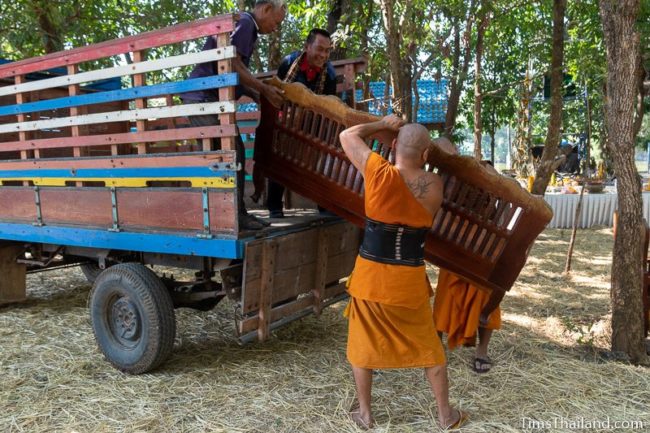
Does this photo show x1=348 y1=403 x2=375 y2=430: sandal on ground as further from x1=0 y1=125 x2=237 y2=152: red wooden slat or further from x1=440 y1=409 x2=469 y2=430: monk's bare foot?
x1=0 y1=125 x2=237 y2=152: red wooden slat

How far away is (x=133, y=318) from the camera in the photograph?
3.51 meters

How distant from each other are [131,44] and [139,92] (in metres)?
0.31

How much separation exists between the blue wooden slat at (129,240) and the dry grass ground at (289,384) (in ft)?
2.94

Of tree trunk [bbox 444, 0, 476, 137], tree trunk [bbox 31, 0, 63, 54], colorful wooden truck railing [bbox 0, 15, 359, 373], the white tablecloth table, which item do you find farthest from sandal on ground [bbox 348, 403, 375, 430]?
the white tablecloth table

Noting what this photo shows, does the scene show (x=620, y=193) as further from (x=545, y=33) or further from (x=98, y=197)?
(x=545, y=33)

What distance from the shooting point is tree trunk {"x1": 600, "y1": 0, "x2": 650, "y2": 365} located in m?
3.52

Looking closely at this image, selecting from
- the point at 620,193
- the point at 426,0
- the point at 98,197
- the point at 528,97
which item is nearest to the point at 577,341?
the point at 620,193

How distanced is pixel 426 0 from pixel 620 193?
16.6 feet

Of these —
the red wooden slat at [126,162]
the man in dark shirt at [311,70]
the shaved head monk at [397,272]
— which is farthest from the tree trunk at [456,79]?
the red wooden slat at [126,162]

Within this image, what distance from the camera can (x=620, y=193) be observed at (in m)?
3.70

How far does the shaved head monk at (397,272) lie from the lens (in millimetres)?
2678

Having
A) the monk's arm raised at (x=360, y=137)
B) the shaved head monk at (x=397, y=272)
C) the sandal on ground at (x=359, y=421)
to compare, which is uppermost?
the monk's arm raised at (x=360, y=137)

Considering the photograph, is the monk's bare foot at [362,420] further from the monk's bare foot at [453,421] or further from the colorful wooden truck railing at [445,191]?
the colorful wooden truck railing at [445,191]

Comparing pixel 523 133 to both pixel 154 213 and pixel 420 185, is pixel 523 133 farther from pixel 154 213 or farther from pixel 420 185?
pixel 154 213
